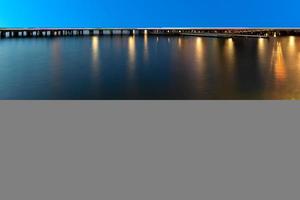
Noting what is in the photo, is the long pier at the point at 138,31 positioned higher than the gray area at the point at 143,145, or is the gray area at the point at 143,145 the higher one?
A: the long pier at the point at 138,31

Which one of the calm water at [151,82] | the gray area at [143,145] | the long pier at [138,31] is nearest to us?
the gray area at [143,145]

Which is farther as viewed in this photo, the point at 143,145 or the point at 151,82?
the point at 151,82

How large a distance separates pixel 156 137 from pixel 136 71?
389 inches

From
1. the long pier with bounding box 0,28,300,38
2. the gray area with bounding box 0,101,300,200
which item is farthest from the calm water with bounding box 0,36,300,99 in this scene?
the long pier with bounding box 0,28,300,38

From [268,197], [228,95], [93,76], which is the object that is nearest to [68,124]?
[268,197]

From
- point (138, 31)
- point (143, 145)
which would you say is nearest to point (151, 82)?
point (143, 145)

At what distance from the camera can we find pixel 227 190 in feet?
15.0

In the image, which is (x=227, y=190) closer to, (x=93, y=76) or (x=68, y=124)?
(x=68, y=124)

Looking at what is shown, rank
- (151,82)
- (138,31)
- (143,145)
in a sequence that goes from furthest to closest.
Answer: (138,31)
(151,82)
(143,145)

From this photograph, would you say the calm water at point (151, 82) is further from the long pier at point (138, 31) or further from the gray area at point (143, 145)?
the long pier at point (138, 31)

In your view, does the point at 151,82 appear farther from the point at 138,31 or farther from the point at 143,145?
the point at 138,31

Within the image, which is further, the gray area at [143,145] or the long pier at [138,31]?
the long pier at [138,31]

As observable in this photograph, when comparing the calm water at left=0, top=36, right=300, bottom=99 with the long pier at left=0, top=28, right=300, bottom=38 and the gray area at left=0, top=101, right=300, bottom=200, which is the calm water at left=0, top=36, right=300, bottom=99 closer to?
the gray area at left=0, top=101, right=300, bottom=200

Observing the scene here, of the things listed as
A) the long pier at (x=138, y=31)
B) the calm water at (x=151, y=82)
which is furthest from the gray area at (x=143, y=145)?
the long pier at (x=138, y=31)
